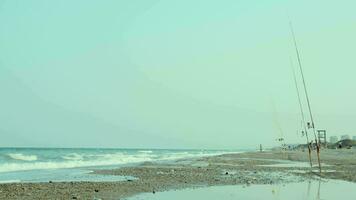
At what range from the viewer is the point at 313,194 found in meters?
18.5

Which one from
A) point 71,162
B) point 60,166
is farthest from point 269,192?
point 71,162

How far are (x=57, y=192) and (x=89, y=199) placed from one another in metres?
2.86

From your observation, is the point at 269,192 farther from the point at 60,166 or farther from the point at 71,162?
the point at 71,162

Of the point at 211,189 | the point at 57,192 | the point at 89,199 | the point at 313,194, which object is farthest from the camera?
the point at 211,189

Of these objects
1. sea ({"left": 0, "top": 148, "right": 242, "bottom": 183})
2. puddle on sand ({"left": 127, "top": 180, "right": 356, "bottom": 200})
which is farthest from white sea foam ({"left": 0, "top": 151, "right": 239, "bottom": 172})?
puddle on sand ({"left": 127, "top": 180, "right": 356, "bottom": 200})

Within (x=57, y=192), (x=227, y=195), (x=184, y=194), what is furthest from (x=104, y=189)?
(x=227, y=195)

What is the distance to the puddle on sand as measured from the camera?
17.9 meters

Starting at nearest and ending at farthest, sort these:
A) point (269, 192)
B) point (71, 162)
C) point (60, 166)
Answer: point (269, 192) < point (60, 166) < point (71, 162)

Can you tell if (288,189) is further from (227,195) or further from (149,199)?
(149,199)

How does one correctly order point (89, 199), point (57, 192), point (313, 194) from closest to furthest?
1. point (89, 199)
2. point (313, 194)
3. point (57, 192)

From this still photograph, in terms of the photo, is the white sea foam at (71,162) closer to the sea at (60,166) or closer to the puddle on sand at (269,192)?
the sea at (60,166)

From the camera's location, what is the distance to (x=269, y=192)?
19.7 m

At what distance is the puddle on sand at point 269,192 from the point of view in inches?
705

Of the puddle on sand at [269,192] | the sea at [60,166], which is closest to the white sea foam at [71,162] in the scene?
the sea at [60,166]
